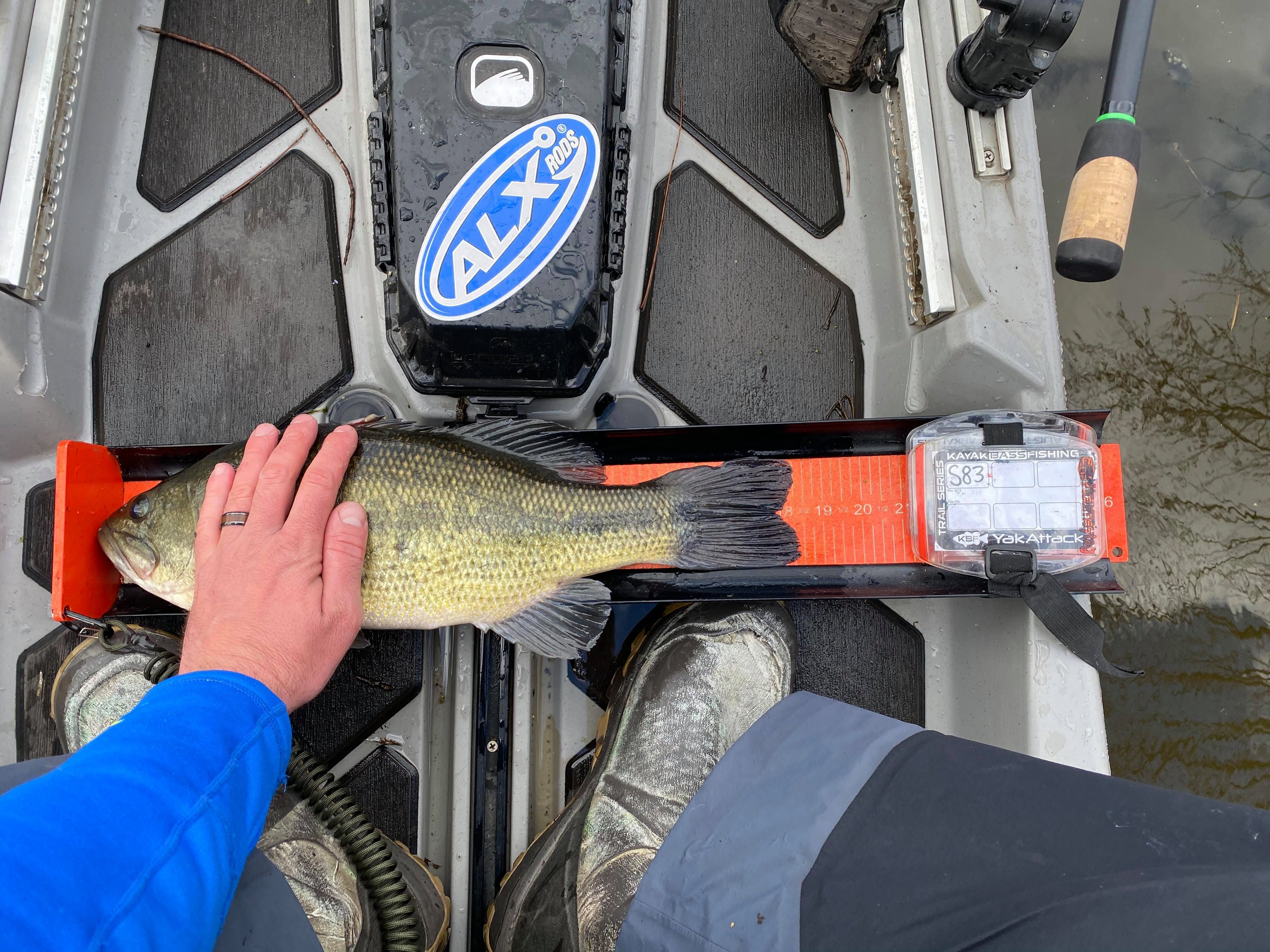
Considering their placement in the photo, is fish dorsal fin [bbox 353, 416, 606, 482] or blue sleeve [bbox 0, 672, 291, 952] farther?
fish dorsal fin [bbox 353, 416, 606, 482]

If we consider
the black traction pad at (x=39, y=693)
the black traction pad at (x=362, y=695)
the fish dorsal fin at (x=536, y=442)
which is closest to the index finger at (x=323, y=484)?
the fish dorsal fin at (x=536, y=442)

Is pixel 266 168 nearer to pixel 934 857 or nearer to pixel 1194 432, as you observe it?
pixel 934 857

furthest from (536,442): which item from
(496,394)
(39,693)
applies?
(39,693)

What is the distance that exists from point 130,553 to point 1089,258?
2.41 m

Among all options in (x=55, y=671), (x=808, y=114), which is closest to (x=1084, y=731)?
(x=808, y=114)

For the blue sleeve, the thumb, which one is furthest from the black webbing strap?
the blue sleeve

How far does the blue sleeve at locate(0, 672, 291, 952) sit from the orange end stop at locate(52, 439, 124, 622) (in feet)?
2.32

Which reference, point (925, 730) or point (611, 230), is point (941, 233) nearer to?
point (611, 230)

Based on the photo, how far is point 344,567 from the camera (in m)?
1.64

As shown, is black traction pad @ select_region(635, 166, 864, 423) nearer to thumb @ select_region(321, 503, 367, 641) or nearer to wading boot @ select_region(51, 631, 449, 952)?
thumb @ select_region(321, 503, 367, 641)

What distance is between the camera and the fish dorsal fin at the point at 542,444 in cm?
190

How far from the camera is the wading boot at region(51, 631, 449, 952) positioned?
5.63 feet

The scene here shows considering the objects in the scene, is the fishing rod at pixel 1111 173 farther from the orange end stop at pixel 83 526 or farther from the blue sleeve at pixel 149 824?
the orange end stop at pixel 83 526

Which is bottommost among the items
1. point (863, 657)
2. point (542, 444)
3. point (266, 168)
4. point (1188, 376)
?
point (863, 657)
